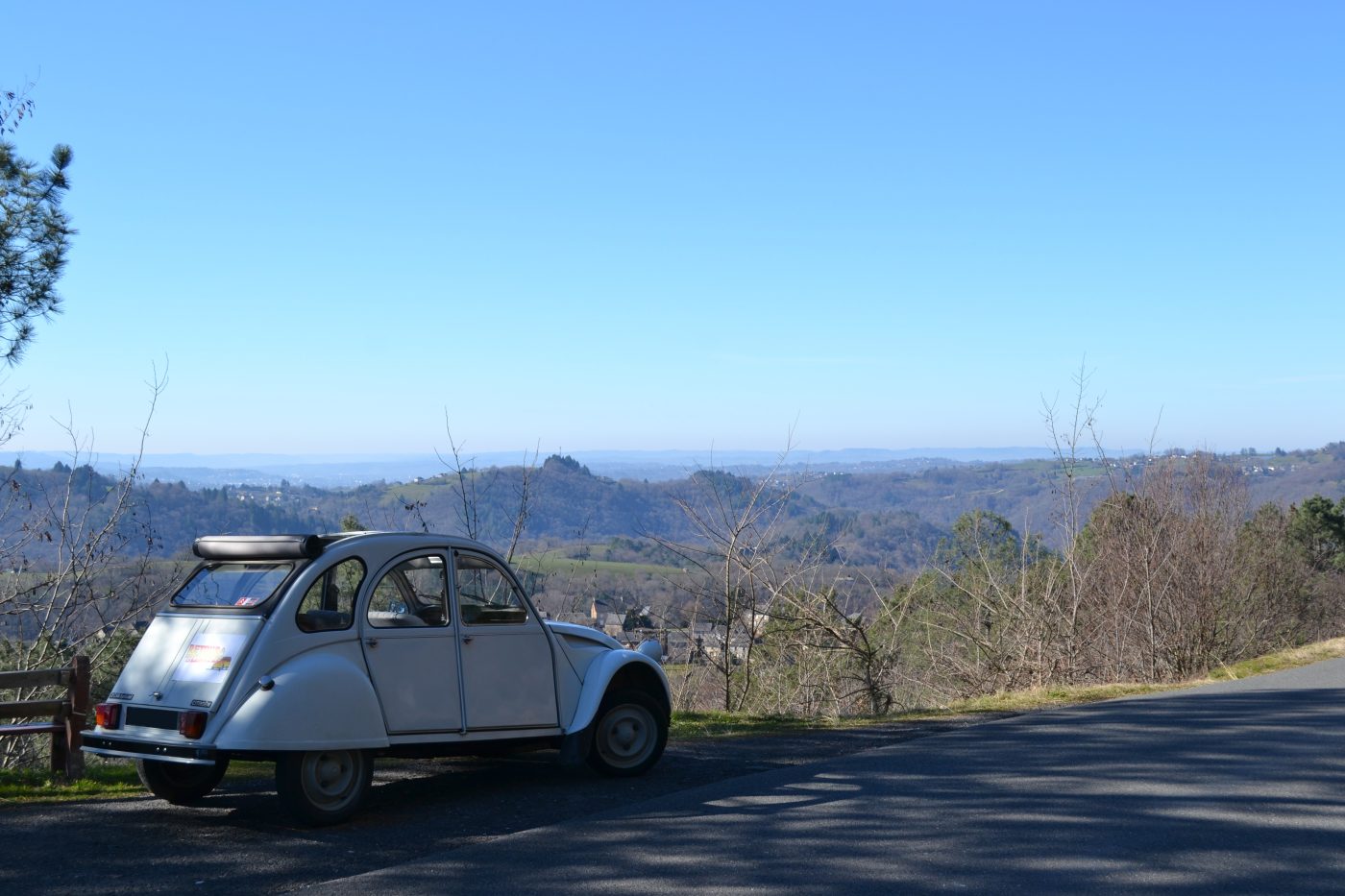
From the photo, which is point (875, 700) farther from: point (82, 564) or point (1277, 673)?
point (82, 564)

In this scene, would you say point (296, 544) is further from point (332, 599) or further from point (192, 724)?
point (192, 724)

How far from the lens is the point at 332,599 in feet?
27.0

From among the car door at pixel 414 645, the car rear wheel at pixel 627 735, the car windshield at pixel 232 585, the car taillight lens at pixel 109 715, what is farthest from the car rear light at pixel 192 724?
the car rear wheel at pixel 627 735

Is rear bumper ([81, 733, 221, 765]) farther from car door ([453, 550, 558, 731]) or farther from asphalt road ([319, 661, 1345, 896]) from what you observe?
car door ([453, 550, 558, 731])

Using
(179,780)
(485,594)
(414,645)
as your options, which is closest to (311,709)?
(414,645)

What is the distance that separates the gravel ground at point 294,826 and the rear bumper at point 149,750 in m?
0.47

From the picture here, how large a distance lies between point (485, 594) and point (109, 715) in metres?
2.64

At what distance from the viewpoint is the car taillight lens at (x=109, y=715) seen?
782 cm

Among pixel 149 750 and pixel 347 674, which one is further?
pixel 347 674

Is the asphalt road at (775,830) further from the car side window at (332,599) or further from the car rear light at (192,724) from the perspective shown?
the car side window at (332,599)

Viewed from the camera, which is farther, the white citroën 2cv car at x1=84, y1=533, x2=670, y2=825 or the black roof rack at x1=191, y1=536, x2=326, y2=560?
the black roof rack at x1=191, y1=536, x2=326, y2=560

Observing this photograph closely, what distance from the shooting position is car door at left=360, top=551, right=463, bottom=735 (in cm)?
812

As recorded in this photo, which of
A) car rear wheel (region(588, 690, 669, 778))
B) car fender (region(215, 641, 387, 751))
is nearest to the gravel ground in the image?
car rear wheel (region(588, 690, 669, 778))

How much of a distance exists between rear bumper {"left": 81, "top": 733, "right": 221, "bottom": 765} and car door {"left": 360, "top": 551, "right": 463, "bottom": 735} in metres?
1.14
